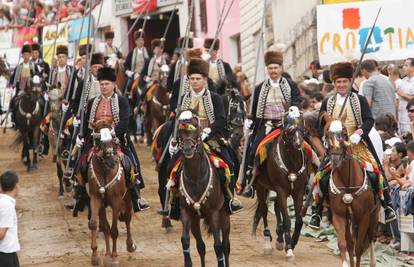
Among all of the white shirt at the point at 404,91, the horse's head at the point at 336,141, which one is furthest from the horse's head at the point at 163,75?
the horse's head at the point at 336,141

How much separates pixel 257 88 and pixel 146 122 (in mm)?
11455

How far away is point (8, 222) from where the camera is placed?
11609 millimetres

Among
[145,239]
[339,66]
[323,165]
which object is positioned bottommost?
[145,239]

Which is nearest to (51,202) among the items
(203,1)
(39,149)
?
(39,149)

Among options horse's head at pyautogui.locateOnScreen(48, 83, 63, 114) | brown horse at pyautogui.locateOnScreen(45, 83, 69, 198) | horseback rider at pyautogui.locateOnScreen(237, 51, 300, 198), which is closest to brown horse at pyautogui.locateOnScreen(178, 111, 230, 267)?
horseback rider at pyautogui.locateOnScreen(237, 51, 300, 198)

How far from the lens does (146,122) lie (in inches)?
1128

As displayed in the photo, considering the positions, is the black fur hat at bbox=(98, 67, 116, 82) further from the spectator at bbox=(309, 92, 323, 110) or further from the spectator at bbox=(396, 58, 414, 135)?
the spectator at bbox=(396, 58, 414, 135)

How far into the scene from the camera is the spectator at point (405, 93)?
740 inches

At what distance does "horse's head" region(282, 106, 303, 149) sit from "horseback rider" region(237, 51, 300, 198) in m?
0.65

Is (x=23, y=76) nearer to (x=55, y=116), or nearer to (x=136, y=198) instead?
(x=55, y=116)

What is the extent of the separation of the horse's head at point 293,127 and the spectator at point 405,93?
307 centimetres

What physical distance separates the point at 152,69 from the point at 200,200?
1454 cm

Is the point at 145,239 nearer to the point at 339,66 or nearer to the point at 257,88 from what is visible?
the point at 257,88

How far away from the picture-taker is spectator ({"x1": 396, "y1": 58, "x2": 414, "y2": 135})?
18.8m
